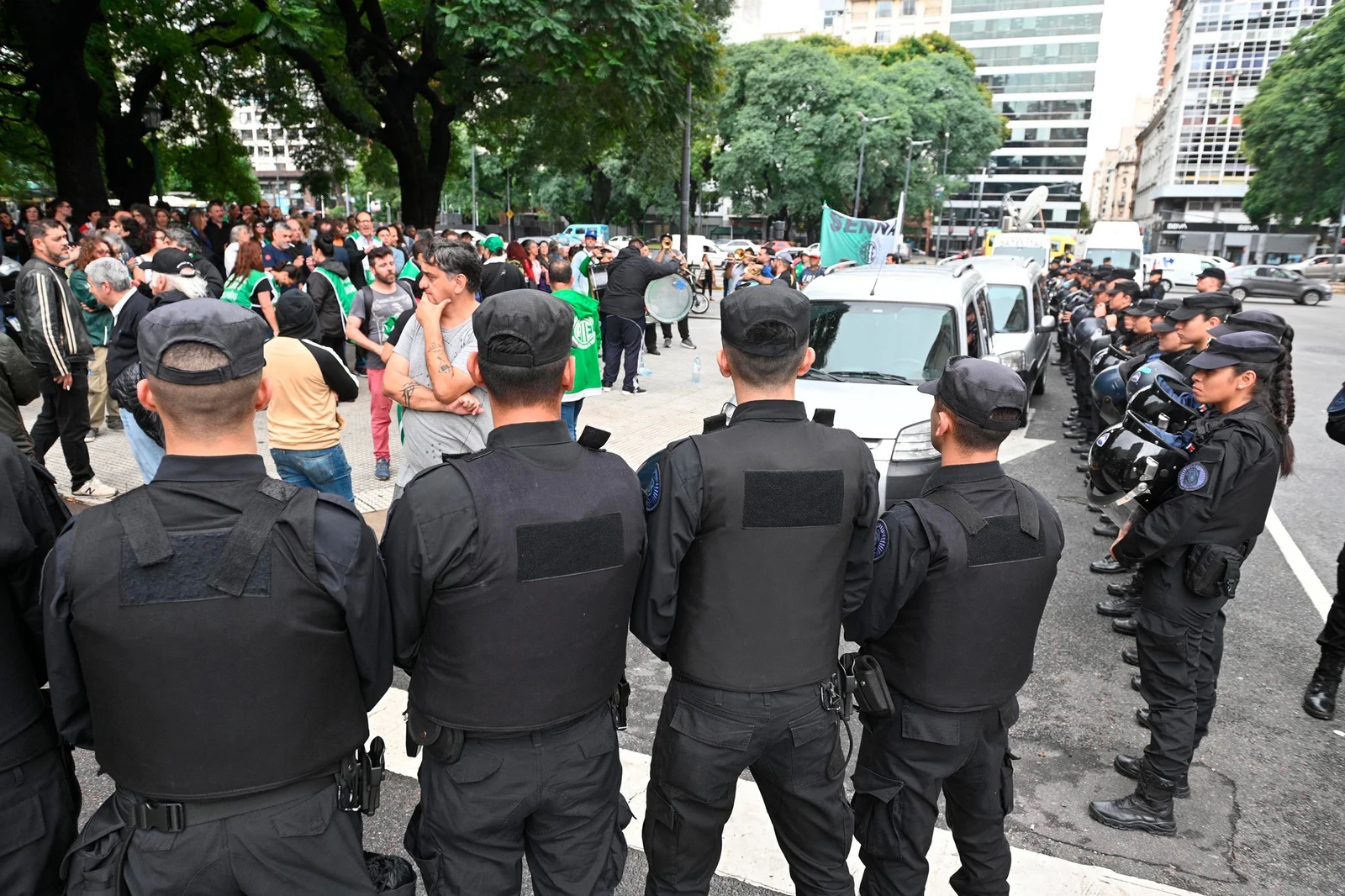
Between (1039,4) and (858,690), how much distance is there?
98.4 m

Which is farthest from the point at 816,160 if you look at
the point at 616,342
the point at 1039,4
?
the point at 1039,4

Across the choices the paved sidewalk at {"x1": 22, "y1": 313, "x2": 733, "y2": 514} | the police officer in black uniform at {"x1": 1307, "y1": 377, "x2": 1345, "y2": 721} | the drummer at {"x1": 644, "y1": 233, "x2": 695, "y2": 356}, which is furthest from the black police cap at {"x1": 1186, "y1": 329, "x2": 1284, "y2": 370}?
the drummer at {"x1": 644, "y1": 233, "x2": 695, "y2": 356}

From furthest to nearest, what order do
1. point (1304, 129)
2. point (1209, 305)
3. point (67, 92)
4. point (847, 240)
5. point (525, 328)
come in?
point (1304, 129)
point (847, 240)
point (67, 92)
point (1209, 305)
point (525, 328)

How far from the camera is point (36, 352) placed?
6.07 m

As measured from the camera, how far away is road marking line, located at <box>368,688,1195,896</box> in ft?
9.98

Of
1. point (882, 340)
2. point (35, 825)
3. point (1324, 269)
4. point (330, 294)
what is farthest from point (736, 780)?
point (1324, 269)

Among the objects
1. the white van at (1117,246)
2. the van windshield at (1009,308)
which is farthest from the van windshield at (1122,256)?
the van windshield at (1009,308)

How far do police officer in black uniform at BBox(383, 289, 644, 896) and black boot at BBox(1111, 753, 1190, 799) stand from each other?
255cm

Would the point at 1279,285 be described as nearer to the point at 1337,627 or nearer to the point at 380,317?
the point at 1337,627

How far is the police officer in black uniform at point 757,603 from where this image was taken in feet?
7.72

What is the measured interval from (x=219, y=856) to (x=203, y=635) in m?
0.49

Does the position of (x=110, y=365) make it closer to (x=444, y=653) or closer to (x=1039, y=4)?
(x=444, y=653)

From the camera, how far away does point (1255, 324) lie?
14.3ft

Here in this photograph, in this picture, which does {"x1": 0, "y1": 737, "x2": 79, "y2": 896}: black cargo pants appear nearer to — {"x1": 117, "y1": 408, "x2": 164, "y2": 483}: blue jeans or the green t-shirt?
{"x1": 117, "y1": 408, "x2": 164, "y2": 483}: blue jeans
